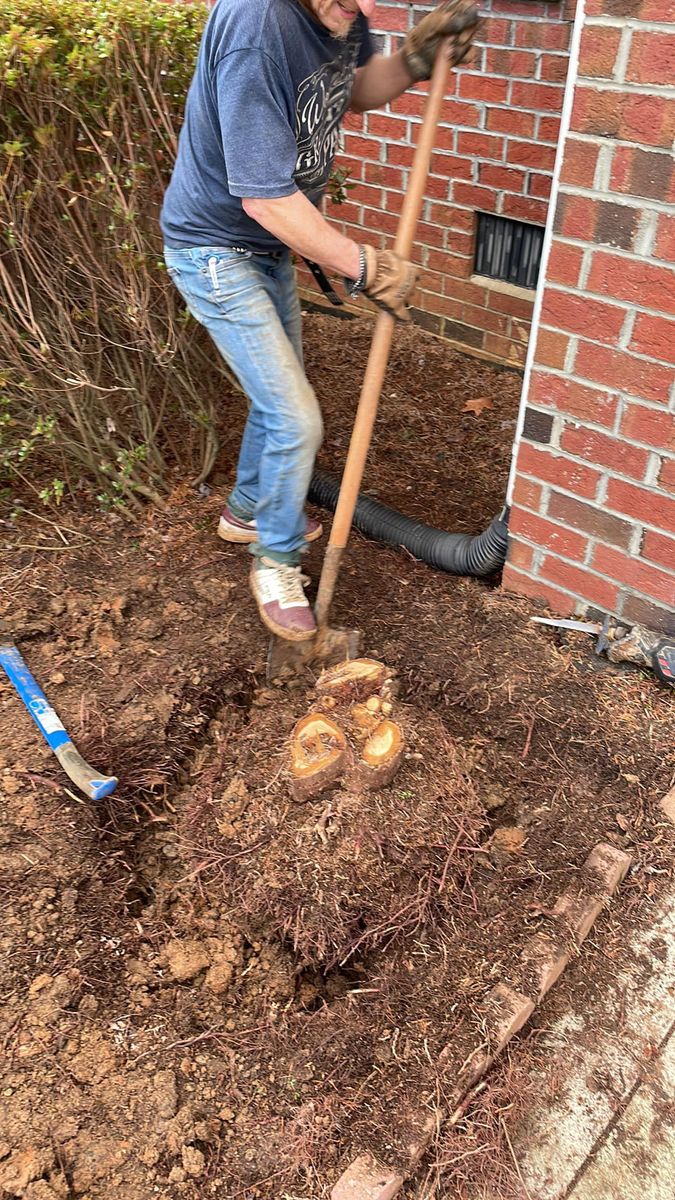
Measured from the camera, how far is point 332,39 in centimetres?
224

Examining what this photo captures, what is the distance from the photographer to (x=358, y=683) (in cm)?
240

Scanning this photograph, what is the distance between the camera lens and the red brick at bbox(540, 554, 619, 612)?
2.69 metres

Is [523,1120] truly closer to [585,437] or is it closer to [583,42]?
[585,437]

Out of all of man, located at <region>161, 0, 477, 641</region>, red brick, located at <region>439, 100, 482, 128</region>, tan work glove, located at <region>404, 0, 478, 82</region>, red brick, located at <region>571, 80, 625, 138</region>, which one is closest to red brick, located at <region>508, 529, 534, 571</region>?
man, located at <region>161, 0, 477, 641</region>

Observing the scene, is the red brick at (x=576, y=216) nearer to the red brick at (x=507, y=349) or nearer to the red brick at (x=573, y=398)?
the red brick at (x=573, y=398)

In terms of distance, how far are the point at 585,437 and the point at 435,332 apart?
2.49 m

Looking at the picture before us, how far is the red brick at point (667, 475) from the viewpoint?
2361mm

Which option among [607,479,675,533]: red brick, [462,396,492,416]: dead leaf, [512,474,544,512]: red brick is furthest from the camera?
[462,396,492,416]: dead leaf

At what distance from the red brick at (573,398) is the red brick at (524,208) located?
180cm

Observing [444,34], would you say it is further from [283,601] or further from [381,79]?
[283,601]

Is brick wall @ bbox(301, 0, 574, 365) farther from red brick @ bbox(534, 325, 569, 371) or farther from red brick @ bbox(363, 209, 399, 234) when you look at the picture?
red brick @ bbox(534, 325, 569, 371)

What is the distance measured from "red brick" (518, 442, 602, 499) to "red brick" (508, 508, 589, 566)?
0.44 feet

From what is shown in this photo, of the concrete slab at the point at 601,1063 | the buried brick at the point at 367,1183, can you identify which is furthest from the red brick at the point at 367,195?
the buried brick at the point at 367,1183

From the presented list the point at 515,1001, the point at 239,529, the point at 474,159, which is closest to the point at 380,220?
the point at 474,159
